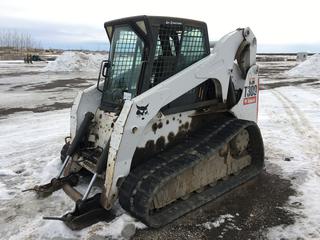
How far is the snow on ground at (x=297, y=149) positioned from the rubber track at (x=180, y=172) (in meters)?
0.76

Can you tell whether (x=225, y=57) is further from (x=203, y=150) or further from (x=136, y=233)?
(x=136, y=233)

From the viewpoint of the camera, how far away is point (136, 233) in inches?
162

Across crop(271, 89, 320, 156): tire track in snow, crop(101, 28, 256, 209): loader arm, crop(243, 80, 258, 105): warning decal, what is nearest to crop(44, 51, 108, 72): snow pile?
crop(271, 89, 320, 156): tire track in snow

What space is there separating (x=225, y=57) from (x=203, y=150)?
1.40 metres

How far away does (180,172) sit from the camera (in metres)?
4.33

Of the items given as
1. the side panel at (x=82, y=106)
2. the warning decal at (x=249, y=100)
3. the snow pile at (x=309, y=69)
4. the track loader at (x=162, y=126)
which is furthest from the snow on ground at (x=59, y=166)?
the snow pile at (x=309, y=69)

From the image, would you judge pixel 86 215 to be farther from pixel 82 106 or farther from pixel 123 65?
pixel 123 65

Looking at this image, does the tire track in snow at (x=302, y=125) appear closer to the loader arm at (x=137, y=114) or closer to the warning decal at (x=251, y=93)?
the warning decal at (x=251, y=93)

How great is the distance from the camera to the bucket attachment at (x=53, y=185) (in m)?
5.12

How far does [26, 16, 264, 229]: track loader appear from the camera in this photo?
4.21m

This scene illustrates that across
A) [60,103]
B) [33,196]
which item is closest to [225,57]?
[33,196]

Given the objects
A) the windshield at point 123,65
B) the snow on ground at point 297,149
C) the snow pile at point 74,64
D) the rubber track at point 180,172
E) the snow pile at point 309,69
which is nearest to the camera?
the rubber track at point 180,172

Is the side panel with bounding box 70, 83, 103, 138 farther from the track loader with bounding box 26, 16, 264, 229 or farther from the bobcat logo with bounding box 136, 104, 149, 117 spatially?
the bobcat logo with bounding box 136, 104, 149, 117

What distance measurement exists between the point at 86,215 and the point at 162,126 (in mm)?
1369
